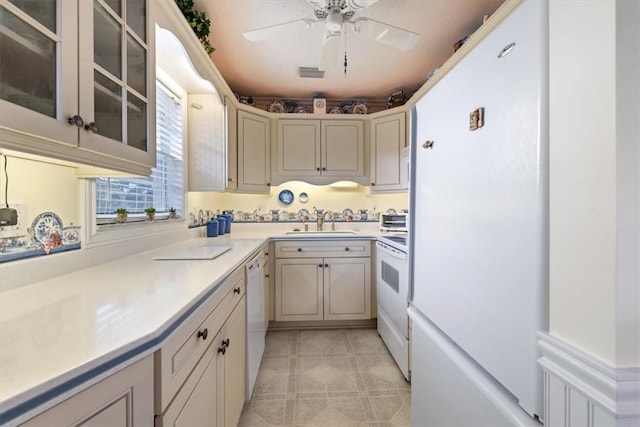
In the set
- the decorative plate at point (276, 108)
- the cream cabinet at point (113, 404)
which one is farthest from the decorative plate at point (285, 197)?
the cream cabinet at point (113, 404)

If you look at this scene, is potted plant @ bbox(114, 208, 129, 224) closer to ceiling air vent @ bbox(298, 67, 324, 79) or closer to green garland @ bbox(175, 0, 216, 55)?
green garland @ bbox(175, 0, 216, 55)

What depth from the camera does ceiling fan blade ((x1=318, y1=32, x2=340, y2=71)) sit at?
5.33ft

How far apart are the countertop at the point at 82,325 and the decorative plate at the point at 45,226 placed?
6.0 inches

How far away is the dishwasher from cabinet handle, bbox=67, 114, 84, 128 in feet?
3.23

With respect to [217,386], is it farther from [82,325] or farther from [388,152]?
[388,152]

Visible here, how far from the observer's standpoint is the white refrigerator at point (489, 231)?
56 cm

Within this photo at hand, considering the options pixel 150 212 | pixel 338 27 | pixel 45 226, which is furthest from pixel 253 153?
pixel 45 226

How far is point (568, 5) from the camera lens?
492 mm

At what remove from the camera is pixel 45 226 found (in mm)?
995

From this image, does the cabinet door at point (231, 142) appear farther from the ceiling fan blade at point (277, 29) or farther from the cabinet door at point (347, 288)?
the cabinet door at point (347, 288)

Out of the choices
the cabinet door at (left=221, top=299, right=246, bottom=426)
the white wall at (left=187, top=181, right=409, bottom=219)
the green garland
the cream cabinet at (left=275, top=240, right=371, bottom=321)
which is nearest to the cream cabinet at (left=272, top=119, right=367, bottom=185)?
the white wall at (left=187, top=181, right=409, bottom=219)

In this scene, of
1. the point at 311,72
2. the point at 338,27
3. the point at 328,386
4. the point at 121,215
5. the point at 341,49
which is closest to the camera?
the point at 121,215

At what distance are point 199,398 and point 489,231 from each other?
992 mm

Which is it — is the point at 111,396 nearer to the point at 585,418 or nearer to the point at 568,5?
the point at 585,418
